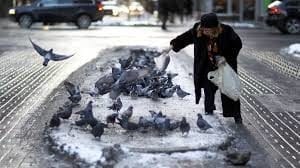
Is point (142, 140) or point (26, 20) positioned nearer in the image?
point (142, 140)

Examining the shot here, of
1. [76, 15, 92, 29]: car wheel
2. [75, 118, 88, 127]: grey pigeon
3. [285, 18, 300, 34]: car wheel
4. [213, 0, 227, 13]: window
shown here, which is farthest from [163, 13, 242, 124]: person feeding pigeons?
[213, 0, 227, 13]: window

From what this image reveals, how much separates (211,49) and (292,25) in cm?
2201

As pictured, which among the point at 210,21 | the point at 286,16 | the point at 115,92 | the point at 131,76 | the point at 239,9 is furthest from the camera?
the point at 239,9

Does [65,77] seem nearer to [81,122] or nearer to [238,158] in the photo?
[81,122]

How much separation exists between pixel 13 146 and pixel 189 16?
3505cm

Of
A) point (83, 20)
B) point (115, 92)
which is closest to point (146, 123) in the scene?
point (115, 92)

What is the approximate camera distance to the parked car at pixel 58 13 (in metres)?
34.3

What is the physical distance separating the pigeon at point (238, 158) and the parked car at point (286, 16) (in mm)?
23648

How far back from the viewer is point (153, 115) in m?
8.15

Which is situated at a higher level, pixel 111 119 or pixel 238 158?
pixel 111 119

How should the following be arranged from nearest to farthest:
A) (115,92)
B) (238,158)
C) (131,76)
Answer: (238,158) → (115,92) → (131,76)

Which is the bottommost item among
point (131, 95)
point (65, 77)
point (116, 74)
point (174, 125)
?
point (65, 77)

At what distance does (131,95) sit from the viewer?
407 inches

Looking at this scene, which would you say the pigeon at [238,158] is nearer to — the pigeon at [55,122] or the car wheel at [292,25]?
the pigeon at [55,122]
